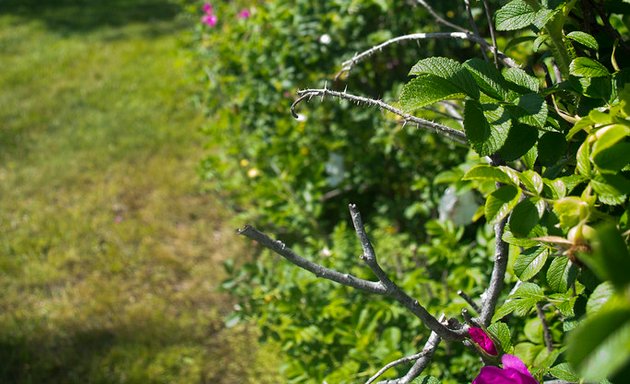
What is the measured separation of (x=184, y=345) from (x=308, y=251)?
32.4 inches

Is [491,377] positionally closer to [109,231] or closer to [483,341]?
[483,341]

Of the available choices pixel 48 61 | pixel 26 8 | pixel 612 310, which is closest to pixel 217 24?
pixel 48 61

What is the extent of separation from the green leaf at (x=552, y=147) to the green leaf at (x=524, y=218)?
10 cm

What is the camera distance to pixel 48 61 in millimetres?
6066

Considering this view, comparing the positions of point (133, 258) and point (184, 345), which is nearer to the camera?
point (184, 345)

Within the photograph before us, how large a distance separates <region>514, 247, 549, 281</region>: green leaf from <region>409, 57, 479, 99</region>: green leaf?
224 millimetres

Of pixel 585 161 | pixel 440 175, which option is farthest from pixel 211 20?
pixel 585 161

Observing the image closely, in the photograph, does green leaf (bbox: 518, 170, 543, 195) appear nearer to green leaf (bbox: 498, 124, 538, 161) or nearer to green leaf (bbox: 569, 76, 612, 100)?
green leaf (bbox: 498, 124, 538, 161)

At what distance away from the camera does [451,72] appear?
2.60ft

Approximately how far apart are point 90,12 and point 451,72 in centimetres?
746

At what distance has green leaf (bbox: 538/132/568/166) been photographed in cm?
85

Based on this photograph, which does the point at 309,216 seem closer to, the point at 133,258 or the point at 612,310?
the point at 133,258

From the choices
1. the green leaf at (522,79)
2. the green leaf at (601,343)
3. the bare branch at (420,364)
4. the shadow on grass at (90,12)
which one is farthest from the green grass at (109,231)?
the green leaf at (601,343)

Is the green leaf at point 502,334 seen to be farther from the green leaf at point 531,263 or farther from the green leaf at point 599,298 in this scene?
the green leaf at point 599,298
